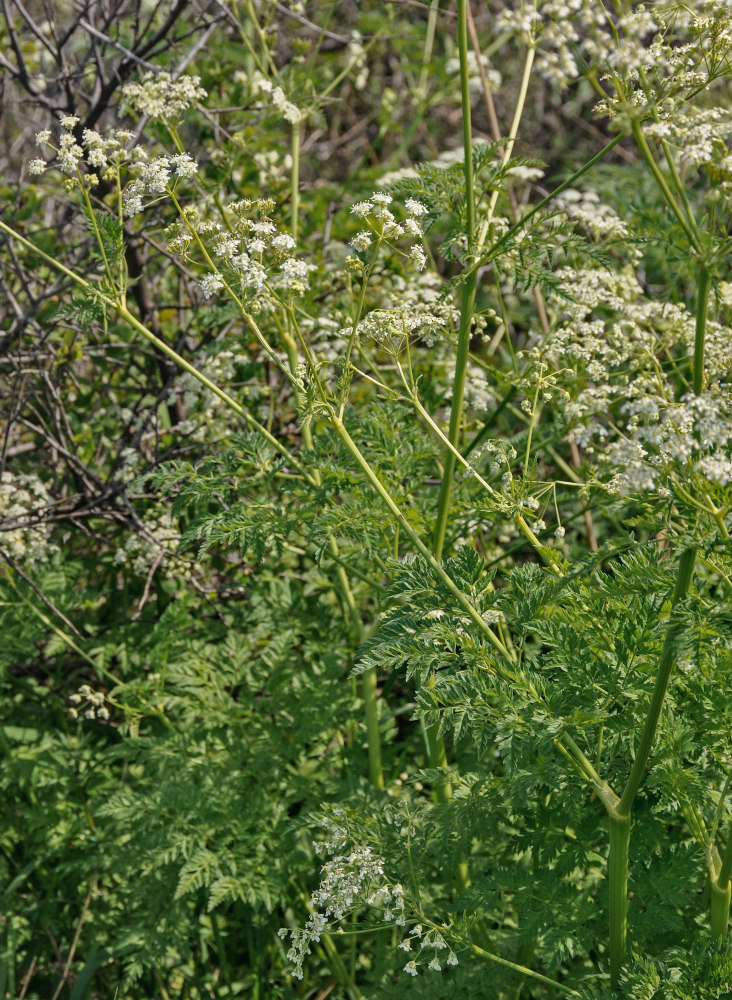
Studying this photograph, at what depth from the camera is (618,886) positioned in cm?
218

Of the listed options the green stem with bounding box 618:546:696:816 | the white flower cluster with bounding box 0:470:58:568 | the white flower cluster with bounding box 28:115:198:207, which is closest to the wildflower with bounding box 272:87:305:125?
the white flower cluster with bounding box 28:115:198:207

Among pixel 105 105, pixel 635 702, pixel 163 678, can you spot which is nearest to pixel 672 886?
pixel 635 702

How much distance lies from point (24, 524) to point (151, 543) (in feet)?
1.54

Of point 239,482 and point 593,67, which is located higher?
point 593,67

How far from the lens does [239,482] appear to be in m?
2.90

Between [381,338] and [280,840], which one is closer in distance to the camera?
[381,338]

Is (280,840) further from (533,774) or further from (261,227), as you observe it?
(261,227)

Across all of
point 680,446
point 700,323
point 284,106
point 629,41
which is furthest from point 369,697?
point 284,106

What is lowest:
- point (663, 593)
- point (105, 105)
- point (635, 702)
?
point (635, 702)

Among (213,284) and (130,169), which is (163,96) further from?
(213,284)

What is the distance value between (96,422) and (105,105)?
132 centimetres

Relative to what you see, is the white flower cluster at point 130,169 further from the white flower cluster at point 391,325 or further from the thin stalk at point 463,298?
the thin stalk at point 463,298

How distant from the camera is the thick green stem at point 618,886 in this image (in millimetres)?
2145

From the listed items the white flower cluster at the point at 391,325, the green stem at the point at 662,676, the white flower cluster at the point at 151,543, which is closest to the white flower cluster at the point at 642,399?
the green stem at the point at 662,676
